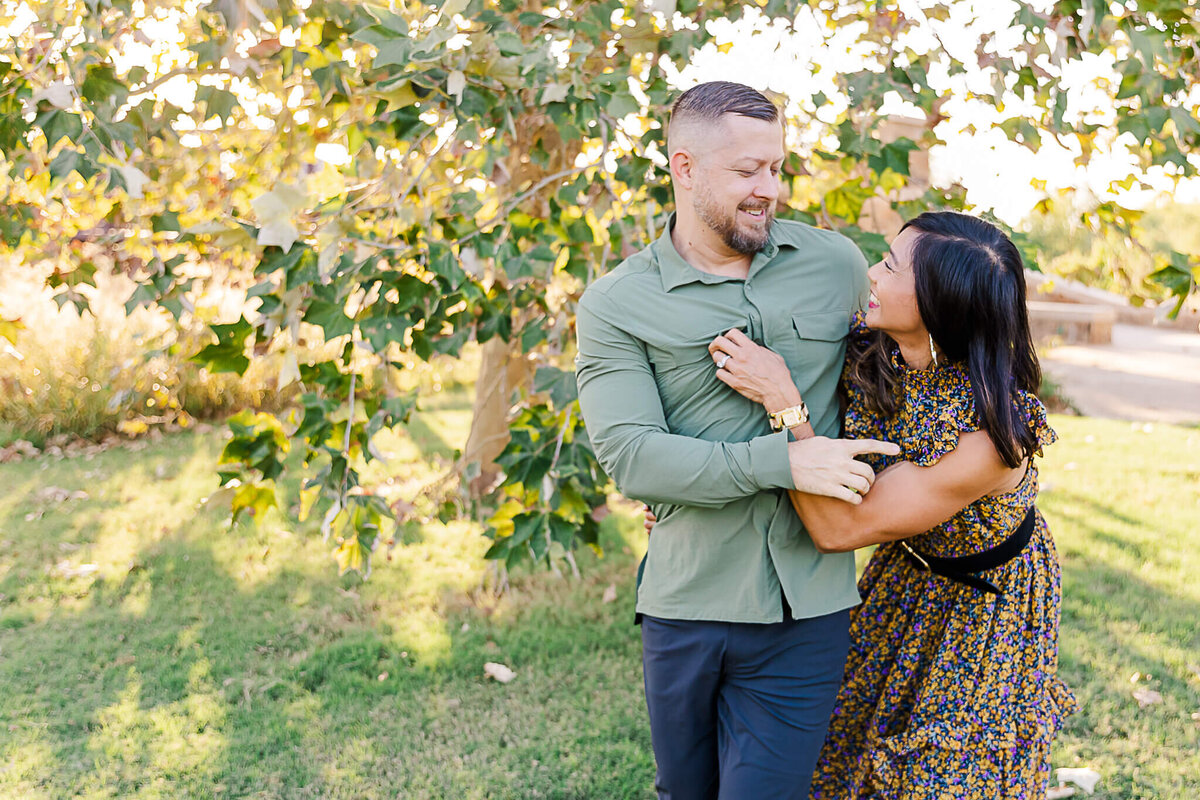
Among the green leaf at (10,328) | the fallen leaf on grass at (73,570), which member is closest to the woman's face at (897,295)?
the green leaf at (10,328)

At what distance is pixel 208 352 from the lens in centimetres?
277

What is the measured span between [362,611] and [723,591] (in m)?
2.99

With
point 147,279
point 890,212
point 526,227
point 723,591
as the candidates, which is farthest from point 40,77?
point 890,212

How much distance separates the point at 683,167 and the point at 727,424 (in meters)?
0.57

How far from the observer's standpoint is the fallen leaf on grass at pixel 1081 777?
3186mm

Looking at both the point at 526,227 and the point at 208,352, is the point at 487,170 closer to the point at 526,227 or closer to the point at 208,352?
the point at 526,227

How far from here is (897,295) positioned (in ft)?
6.65

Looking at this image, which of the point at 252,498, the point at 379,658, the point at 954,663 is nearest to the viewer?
the point at 954,663

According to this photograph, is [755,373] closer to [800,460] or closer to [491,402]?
[800,460]

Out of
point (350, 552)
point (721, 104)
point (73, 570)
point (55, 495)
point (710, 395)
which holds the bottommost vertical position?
point (55, 495)

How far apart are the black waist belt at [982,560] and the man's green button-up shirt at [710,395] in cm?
25

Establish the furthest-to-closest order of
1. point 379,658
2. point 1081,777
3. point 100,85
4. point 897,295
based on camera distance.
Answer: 1. point 379,658
2. point 1081,777
3. point 100,85
4. point 897,295

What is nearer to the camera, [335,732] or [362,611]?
[335,732]

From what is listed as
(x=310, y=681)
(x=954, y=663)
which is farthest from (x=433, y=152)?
(x=310, y=681)
